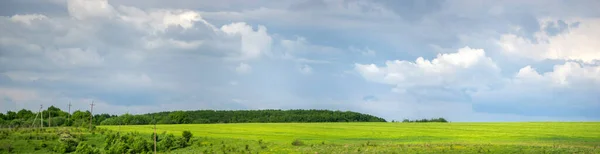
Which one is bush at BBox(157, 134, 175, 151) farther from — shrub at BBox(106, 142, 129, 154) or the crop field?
shrub at BBox(106, 142, 129, 154)

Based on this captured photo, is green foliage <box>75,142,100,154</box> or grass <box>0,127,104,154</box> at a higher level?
grass <box>0,127,104,154</box>

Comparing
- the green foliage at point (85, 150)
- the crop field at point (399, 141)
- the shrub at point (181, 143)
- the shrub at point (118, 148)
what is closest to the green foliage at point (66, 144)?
the green foliage at point (85, 150)

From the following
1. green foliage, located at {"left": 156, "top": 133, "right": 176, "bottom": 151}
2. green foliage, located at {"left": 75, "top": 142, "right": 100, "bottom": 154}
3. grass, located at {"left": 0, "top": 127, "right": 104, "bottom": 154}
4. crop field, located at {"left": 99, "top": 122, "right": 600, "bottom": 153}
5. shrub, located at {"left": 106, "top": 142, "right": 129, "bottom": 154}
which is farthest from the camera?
grass, located at {"left": 0, "top": 127, "right": 104, "bottom": 154}

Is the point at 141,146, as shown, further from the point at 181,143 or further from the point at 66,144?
the point at 66,144

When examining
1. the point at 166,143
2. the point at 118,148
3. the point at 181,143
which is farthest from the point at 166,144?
the point at 118,148

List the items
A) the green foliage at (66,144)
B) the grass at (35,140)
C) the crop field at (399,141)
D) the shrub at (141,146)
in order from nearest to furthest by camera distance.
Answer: the crop field at (399,141) < the shrub at (141,146) < the green foliage at (66,144) < the grass at (35,140)

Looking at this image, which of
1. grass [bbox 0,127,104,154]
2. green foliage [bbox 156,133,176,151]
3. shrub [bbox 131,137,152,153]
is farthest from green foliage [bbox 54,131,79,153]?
green foliage [bbox 156,133,176,151]

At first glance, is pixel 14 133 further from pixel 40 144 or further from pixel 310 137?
pixel 310 137

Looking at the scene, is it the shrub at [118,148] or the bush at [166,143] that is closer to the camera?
the shrub at [118,148]

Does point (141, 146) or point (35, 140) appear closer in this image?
point (141, 146)

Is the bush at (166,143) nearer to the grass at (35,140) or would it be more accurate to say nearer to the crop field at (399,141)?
the crop field at (399,141)

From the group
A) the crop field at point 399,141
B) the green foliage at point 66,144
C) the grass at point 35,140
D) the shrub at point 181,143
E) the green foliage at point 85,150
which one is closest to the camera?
the crop field at point 399,141

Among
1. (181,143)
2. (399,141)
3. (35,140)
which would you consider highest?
(399,141)

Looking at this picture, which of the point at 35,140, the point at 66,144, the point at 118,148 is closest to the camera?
the point at 118,148
